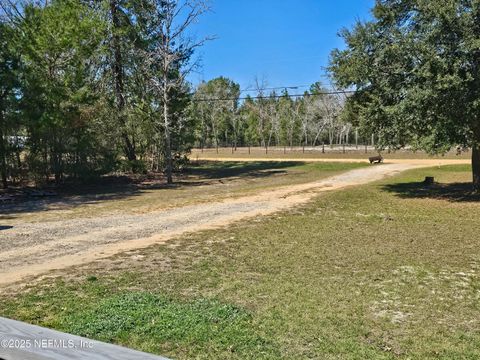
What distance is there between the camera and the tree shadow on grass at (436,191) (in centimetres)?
1516

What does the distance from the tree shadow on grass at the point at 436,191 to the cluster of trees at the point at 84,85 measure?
442 inches

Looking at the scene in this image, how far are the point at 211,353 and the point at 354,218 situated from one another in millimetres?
8473

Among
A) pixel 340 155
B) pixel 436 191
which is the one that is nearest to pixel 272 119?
pixel 340 155

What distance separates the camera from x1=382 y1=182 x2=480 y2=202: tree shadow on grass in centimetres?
1516

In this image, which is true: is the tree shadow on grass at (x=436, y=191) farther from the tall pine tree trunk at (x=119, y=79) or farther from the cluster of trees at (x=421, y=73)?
the tall pine tree trunk at (x=119, y=79)

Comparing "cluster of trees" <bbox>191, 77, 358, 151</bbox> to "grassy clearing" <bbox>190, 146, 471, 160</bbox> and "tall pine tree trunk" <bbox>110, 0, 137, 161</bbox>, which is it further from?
"tall pine tree trunk" <bbox>110, 0, 137, 161</bbox>

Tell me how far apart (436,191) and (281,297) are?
46.1ft

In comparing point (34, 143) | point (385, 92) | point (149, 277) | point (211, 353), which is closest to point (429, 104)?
point (385, 92)

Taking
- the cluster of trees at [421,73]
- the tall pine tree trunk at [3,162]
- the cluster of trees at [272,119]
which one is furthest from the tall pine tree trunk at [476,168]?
the cluster of trees at [272,119]

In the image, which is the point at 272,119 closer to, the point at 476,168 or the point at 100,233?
the point at 476,168

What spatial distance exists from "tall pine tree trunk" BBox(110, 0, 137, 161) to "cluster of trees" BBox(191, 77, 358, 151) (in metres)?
36.7

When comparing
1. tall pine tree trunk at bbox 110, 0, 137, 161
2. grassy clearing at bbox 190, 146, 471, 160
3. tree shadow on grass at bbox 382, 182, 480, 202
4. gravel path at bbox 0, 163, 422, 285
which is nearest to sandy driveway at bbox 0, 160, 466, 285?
gravel path at bbox 0, 163, 422, 285

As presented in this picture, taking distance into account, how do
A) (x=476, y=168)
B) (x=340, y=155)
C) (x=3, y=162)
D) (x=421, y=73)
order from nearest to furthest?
(x=421, y=73)
(x=476, y=168)
(x=3, y=162)
(x=340, y=155)

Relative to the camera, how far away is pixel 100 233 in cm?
927
